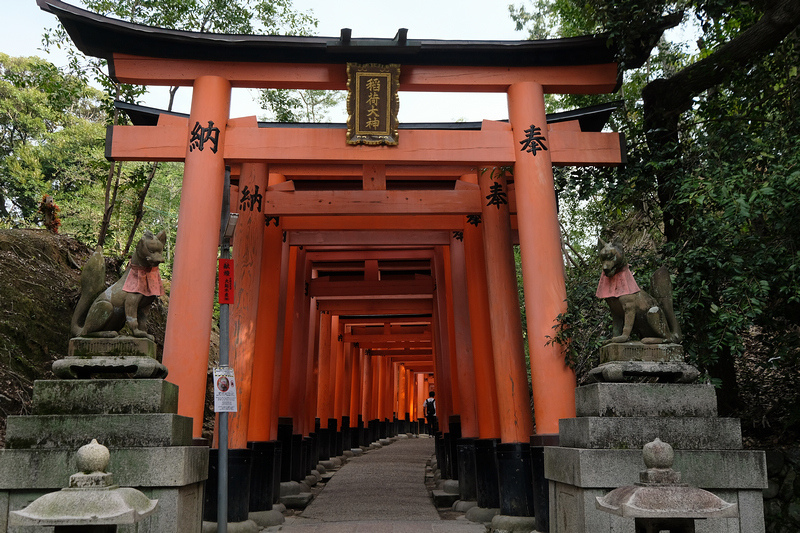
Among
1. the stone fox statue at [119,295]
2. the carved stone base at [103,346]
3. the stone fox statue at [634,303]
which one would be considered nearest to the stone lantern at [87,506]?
the carved stone base at [103,346]

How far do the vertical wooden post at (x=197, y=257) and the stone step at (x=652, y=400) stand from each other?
4210 millimetres

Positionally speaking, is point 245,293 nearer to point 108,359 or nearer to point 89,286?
point 89,286

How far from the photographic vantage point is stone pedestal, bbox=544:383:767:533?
5.27 m

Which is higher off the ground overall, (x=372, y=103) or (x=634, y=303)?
(x=372, y=103)

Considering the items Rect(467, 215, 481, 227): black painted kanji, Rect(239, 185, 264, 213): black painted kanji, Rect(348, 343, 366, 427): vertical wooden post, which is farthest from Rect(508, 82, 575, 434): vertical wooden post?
Rect(348, 343, 366, 427): vertical wooden post

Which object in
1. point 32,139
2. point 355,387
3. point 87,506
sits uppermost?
point 32,139

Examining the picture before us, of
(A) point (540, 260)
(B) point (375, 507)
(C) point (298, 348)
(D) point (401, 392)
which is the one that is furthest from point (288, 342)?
(D) point (401, 392)

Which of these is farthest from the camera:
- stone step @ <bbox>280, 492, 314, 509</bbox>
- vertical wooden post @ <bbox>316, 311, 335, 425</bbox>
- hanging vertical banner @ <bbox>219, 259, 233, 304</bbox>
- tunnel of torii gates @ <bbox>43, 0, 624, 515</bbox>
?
vertical wooden post @ <bbox>316, 311, 335, 425</bbox>

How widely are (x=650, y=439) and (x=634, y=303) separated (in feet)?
3.71

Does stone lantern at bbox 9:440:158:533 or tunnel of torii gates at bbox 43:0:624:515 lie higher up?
tunnel of torii gates at bbox 43:0:624:515

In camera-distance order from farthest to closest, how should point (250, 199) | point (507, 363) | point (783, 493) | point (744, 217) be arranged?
point (250, 199) < point (507, 363) < point (783, 493) < point (744, 217)

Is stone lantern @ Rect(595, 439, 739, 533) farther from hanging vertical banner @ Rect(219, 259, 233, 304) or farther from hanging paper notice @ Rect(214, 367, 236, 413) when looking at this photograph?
hanging vertical banner @ Rect(219, 259, 233, 304)

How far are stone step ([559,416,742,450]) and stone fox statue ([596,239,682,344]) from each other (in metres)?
0.71

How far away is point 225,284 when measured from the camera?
278 inches
